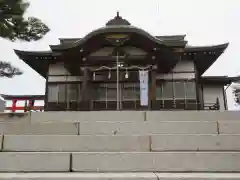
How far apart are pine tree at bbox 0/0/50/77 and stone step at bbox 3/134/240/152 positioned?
5.72 metres

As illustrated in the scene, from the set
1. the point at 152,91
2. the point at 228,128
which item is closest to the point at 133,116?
the point at 228,128

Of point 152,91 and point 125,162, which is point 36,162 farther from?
point 152,91

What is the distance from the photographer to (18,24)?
9.19 m

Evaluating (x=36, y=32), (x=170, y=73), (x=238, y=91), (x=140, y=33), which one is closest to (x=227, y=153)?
(x=36, y=32)

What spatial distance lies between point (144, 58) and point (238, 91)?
32.0 ft

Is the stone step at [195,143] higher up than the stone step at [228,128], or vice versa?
the stone step at [228,128]

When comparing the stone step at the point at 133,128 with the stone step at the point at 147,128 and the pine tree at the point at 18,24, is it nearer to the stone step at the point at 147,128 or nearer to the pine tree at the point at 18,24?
the stone step at the point at 147,128

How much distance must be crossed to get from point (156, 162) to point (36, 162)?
5.83 ft

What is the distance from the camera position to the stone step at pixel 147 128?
473cm

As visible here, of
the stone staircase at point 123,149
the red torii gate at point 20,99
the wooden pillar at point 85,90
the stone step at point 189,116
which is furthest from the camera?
the red torii gate at point 20,99

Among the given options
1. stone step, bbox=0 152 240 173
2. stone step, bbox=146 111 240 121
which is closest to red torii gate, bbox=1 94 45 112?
stone step, bbox=146 111 240 121

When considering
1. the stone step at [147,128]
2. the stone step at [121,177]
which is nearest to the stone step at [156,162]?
the stone step at [121,177]

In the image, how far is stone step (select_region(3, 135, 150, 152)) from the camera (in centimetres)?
425

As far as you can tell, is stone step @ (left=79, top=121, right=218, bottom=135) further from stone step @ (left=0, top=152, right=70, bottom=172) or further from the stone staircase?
stone step @ (left=0, top=152, right=70, bottom=172)
